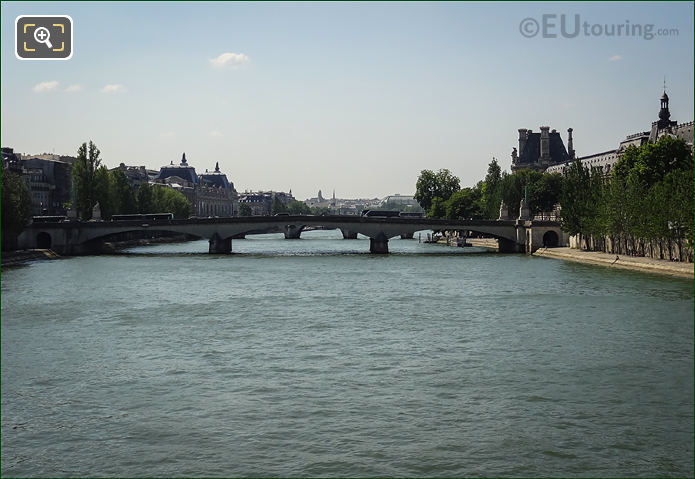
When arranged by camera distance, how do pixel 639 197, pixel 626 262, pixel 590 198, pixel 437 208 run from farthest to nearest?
pixel 437 208 → pixel 590 198 → pixel 639 197 → pixel 626 262

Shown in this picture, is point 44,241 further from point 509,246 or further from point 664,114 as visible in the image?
point 664,114

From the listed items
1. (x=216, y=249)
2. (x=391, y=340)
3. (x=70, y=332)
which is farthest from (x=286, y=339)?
(x=216, y=249)

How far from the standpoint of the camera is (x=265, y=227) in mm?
→ 103375

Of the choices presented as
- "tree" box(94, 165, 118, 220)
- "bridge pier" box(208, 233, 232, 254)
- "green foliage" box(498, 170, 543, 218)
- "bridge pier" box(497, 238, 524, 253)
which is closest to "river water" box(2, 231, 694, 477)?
"bridge pier" box(208, 233, 232, 254)

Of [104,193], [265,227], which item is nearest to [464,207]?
[265,227]

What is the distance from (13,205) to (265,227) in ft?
105

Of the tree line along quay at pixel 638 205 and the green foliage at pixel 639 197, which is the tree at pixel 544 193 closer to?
the tree line along quay at pixel 638 205

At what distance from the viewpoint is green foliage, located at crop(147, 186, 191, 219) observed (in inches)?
5772

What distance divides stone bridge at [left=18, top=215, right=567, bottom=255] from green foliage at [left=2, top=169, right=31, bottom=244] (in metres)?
13.1

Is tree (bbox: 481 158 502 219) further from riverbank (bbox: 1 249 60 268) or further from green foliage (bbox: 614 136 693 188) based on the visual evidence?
riverbank (bbox: 1 249 60 268)

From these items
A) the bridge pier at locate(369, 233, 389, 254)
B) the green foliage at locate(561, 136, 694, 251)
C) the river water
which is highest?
the green foliage at locate(561, 136, 694, 251)

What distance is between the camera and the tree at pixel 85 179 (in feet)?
354

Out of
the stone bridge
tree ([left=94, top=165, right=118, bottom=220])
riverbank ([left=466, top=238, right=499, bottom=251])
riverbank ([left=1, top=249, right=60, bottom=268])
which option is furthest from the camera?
riverbank ([left=466, top=238, right=499, bottom=251])

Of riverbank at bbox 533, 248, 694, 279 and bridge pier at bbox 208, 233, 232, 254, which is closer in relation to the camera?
riverbank at bbox 533, 248, 694, 279
